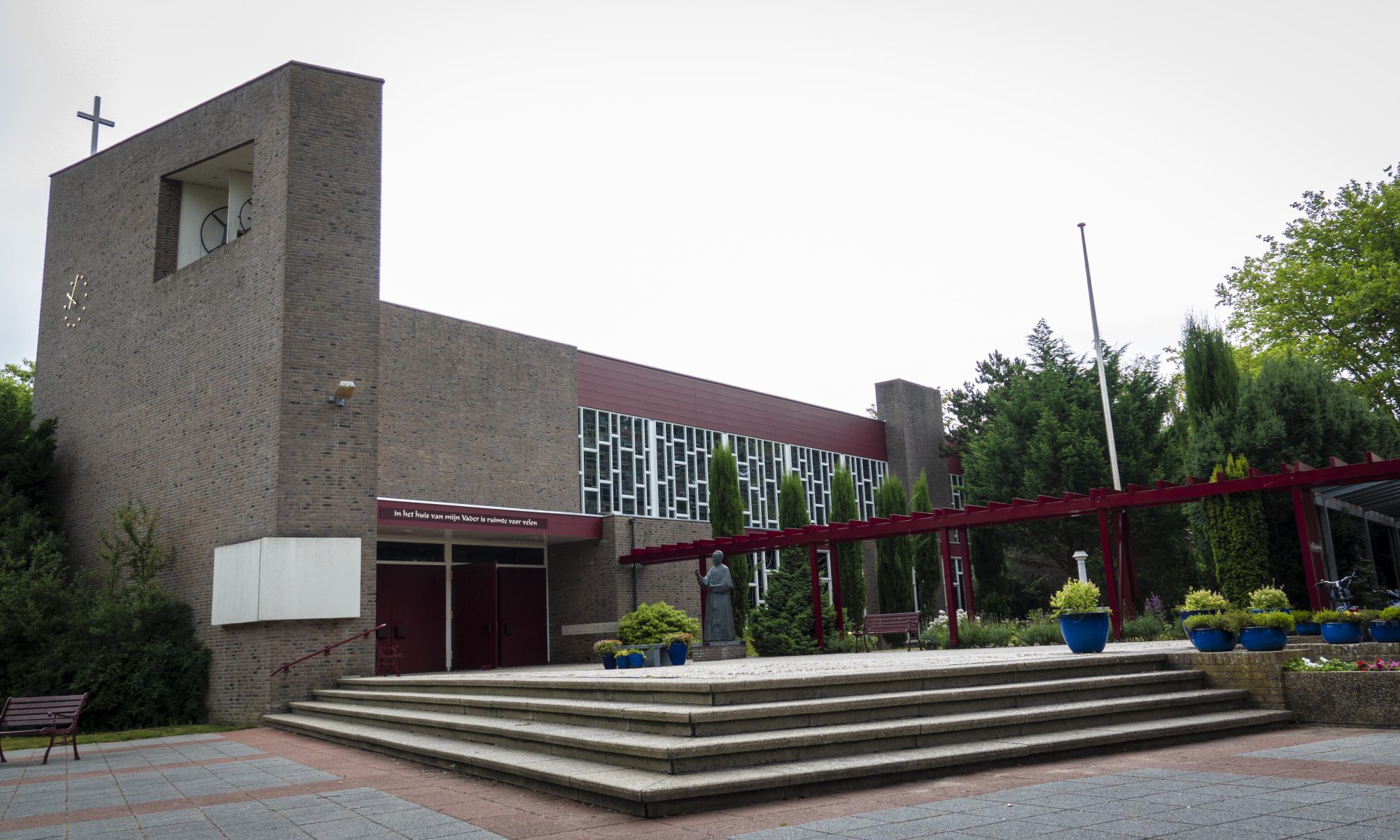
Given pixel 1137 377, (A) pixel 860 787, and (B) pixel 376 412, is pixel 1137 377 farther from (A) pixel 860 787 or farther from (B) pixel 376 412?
(A) pixel 860 787

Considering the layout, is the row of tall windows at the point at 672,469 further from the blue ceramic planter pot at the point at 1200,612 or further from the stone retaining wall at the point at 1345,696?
the stone retaining wall at the point at 1345,696

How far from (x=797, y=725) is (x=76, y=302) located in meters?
20.1

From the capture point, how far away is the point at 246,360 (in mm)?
16406

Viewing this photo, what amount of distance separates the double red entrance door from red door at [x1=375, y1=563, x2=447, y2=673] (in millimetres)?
15

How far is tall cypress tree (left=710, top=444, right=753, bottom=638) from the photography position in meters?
23.9

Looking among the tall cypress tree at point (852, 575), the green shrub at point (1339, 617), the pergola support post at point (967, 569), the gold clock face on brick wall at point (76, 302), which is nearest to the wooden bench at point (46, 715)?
the gold clock face on brick wall at point (76, 302)

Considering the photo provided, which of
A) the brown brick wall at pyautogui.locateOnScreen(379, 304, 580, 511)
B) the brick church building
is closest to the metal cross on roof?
the brick church building

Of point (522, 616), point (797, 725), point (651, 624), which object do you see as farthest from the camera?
point (522, 616)

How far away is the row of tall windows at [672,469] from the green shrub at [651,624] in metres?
7.82

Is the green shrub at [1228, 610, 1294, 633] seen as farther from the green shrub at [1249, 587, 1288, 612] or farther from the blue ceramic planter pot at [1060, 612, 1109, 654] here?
the blue ceramic planter pot at [1060, 612, 1109, 654]

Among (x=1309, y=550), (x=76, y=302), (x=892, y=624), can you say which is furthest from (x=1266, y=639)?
(x=76, y=302)

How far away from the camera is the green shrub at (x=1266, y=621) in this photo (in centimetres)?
986

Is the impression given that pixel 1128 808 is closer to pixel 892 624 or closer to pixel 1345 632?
pixel 1345 632

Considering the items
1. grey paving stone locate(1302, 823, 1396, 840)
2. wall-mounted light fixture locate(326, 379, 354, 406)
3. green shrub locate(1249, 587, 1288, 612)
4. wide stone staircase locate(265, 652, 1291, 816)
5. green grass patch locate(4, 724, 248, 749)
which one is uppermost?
wall-mounted light fixture locate(326, 379, 354, 406)
